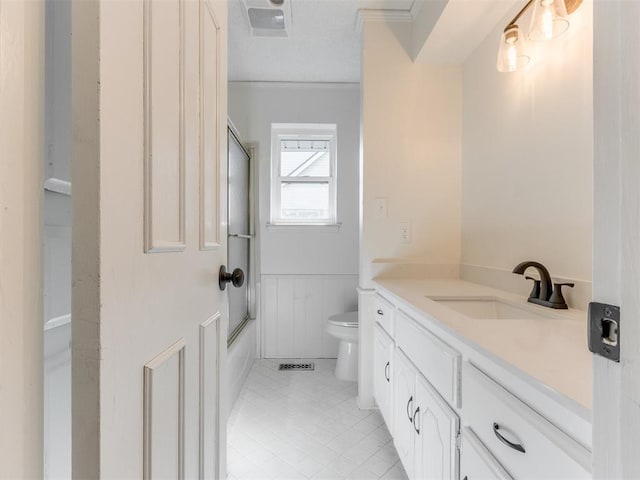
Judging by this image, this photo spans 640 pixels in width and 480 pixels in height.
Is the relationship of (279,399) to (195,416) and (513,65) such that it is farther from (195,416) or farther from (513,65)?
(513,65)

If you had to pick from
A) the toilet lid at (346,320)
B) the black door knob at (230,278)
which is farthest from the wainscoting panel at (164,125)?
the toilet lid at (346,320)

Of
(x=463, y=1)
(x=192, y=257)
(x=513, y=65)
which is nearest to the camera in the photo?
(x=192, y=257)

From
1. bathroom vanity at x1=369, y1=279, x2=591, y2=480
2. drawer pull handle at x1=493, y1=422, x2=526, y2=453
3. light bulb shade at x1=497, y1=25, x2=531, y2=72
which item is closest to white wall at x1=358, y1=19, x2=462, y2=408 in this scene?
bathroom vanity at x1=369, y1=279, x2=591, y2=480

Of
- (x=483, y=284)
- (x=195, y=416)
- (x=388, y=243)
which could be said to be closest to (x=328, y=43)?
(x=388, y=243)

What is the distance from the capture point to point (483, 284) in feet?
5.40

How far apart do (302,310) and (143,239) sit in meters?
2.34

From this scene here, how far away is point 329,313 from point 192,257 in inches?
86.2

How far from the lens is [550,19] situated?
1.09m

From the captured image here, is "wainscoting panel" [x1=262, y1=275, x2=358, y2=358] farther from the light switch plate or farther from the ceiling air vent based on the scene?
the light switch plate

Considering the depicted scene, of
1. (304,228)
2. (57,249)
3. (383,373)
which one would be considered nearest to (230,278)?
(57,249)

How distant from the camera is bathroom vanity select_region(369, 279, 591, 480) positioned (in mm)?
508

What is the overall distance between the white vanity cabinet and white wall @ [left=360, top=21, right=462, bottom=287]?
75cm

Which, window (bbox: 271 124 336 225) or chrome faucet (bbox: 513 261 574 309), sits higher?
window (bbox: 271 124 336 225)

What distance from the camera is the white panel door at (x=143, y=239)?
0.38 m
